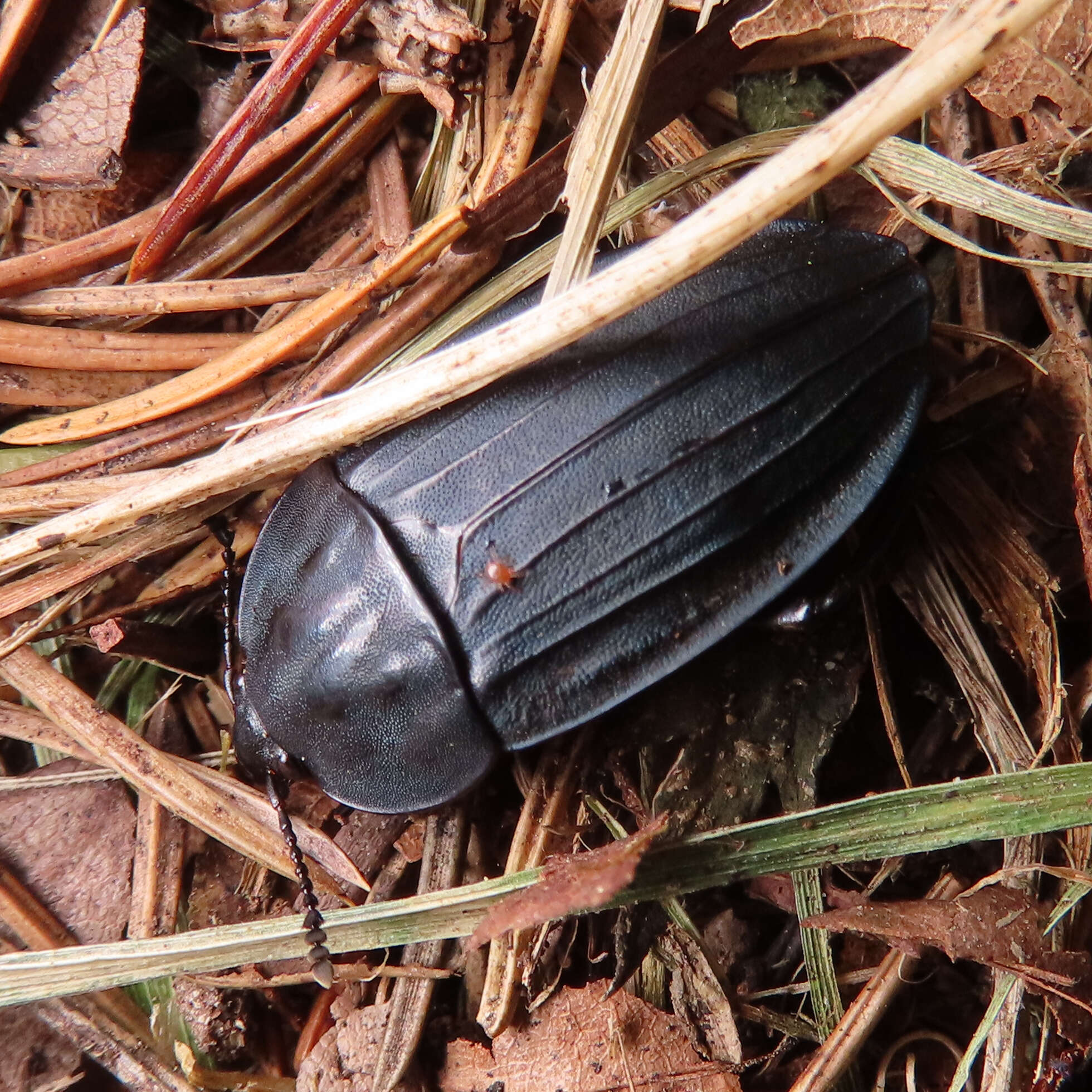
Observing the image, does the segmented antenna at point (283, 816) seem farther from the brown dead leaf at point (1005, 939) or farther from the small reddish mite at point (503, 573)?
the brown dead leaf at point (1005, 939)


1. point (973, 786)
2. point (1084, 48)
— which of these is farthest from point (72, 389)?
point (1084, 48)

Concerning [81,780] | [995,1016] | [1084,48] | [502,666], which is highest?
[1084,48]

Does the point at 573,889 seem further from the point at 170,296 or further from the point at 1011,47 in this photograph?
the point at 1011,47

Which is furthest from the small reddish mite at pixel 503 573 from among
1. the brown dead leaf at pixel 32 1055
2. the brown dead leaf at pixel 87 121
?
the brown dead leaf at pixel 32 1055

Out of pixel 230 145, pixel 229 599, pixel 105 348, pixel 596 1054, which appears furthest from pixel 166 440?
pixel 596 1054

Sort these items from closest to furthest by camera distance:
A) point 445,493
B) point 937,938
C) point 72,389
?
1. point 937,938
2. point 445,493
3. point 72,389

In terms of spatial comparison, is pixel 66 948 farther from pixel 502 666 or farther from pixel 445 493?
pixel 445 493

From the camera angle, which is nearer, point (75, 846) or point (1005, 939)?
point (1005, 939)
